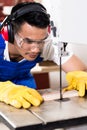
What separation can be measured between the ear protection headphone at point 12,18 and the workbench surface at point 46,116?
13.3 inches

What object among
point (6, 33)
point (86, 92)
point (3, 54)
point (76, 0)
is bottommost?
point (86, 92)

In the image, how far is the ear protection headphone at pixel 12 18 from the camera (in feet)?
4.00

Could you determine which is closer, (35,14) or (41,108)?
(41,108)

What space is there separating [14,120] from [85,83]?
0.49 metres

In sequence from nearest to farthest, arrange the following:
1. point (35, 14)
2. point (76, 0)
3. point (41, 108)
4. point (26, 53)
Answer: point (76, 0)
point (41, 108)
point (35, 14)
point (26, 53)

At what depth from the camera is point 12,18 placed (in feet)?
4.10

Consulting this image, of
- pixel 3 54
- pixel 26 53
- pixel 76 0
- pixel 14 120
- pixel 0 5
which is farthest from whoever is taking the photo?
pixel 0 5

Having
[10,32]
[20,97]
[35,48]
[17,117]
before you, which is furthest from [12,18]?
[17,117]

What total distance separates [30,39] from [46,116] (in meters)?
0.46

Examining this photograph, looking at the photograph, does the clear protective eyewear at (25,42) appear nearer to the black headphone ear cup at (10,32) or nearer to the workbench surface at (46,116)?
the black headphone ear cup at (10,32)

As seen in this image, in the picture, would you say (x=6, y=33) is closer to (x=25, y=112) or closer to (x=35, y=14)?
(x=35, y=14)

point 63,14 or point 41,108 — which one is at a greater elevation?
point 63,14

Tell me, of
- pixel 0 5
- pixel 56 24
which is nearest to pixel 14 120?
pixel 56 24

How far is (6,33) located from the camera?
4.26 feet
